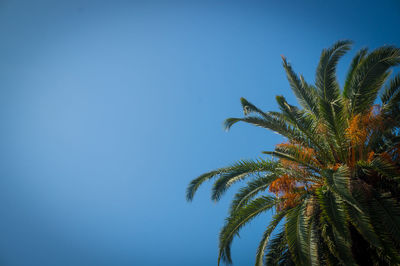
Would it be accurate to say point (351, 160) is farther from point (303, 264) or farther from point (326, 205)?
point (303, 264)

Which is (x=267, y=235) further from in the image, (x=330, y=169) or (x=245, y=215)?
(x=330, y=169)

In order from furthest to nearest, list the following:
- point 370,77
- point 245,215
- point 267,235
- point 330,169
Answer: point 267,235
point 370,77
point 245,215
point 330,169

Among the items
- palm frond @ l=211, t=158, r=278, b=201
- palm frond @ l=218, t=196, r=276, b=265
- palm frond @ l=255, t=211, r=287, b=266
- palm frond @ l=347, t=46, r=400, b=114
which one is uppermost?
palm frond @ l=347, t=46, r=400, b=114

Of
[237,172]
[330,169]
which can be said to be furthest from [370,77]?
[237,172]

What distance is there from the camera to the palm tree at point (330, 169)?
6.77m

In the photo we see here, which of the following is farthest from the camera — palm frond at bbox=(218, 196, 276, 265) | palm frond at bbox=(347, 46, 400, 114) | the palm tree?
palm frond at bbox=(218, 196, 276, 265)

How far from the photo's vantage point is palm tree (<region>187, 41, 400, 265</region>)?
22.2ft

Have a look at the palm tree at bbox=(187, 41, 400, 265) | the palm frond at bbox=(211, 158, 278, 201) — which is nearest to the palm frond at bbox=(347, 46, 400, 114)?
the palm tree at bbox=(187, 41, 400, 265)

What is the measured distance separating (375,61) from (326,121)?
2287mm

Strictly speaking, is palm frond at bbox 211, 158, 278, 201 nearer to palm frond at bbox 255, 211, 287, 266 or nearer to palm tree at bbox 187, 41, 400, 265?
palm tree at bbox 187, 41, 400, 265

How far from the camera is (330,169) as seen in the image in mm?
6703

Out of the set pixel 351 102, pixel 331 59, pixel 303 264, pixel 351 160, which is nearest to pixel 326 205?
pixel 303 264

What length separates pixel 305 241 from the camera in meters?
6.49

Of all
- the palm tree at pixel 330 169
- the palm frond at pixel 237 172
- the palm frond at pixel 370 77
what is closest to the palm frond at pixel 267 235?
the palm tree at pixel 330 169
